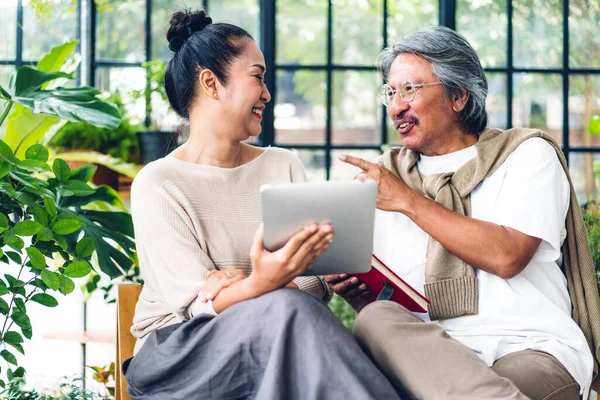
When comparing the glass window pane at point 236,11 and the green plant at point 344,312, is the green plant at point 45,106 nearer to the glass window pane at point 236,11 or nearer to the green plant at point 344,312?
the glass window pane at point 236,11

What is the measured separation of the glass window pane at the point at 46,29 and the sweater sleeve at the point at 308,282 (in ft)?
5.60

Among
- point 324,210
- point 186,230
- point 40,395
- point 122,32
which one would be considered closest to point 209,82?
point 186,230

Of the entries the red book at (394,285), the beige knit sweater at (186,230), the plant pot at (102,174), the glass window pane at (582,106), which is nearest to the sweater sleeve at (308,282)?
the beige knit sweater at (186,230)

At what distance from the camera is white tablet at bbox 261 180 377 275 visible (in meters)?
1.51

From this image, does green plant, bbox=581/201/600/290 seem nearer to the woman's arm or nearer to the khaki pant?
the khaki pant

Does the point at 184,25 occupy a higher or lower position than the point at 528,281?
higher

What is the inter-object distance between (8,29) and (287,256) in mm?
2416

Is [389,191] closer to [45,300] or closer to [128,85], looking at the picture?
[45,300]

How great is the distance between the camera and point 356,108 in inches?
154

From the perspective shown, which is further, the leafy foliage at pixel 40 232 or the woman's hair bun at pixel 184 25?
the leafy foliage at pixel 40 232

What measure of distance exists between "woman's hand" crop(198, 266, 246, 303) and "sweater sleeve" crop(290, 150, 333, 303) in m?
0.23

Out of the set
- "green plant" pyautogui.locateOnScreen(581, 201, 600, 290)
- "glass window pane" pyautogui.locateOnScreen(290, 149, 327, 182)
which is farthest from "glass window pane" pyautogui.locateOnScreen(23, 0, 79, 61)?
"green plant" pyautogui.locateOnScreen(581, 201, 600, 290)

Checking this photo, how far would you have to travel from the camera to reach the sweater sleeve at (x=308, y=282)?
80.4 inches

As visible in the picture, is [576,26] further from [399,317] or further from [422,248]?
[399,317]
